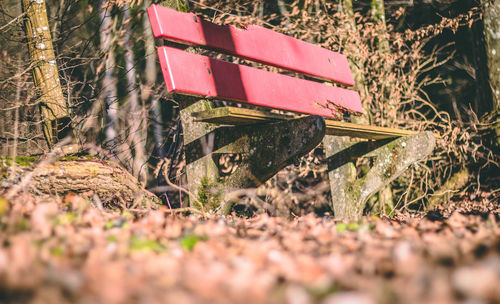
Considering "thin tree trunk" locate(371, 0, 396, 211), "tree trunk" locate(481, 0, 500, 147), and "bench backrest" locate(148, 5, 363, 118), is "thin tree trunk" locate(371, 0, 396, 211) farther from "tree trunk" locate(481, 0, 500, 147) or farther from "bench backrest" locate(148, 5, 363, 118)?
"bench backrest" locate(148, 5, 363, 118)

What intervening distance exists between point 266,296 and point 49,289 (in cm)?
42

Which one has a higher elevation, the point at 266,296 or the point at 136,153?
the point at 136,153

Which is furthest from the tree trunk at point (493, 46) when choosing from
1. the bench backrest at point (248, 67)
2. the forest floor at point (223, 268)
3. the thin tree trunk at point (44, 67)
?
the thin tree trunk at point (44, 67)

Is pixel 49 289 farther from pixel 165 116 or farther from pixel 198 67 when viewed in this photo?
pixel 165 116

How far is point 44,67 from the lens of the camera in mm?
3283

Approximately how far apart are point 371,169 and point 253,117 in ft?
4.52

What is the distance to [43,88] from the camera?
3.25 meters

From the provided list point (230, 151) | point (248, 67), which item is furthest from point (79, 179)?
point (248, 67)

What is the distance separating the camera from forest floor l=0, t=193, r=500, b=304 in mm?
785

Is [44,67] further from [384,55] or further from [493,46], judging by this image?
[493,46]

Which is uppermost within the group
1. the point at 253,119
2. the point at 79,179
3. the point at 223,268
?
the point at 253,119

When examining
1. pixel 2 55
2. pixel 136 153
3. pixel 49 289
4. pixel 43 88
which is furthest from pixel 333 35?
pixel 49 289

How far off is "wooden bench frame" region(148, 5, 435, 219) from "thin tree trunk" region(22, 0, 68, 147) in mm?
1356

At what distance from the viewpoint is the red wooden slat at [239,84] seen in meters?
2.17
